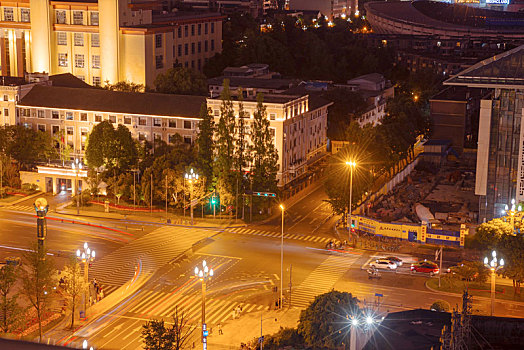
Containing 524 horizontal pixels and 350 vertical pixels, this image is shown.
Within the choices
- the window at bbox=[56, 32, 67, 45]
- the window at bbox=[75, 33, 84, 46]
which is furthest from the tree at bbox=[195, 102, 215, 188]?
the window at bbox=[56, 32, 67, 45]

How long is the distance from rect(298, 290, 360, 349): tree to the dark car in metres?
26.2

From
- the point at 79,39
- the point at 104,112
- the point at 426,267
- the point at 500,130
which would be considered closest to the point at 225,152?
the point at 104,112

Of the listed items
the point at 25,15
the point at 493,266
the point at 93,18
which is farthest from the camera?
the point at 25,15

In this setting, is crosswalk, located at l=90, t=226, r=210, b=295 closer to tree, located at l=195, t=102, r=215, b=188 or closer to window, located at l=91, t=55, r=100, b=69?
tree, located at l=195, t=102, r=215, b=188

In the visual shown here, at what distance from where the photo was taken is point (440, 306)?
75875 millimetres

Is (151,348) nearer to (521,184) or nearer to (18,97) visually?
(521,184)

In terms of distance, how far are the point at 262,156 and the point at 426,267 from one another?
3097cm

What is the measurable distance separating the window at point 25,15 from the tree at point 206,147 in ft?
276

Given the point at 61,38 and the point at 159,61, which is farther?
the point at 61,38

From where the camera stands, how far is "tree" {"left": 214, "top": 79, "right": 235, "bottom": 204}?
108875 mm

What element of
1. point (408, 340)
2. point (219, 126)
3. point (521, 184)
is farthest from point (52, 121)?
point (408, 340)

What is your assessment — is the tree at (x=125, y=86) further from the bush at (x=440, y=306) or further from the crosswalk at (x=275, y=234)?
the bush at (x=440, y=306)

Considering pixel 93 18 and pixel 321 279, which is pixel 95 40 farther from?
pixel 321 279

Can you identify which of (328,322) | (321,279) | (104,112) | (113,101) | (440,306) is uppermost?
(113,101)
